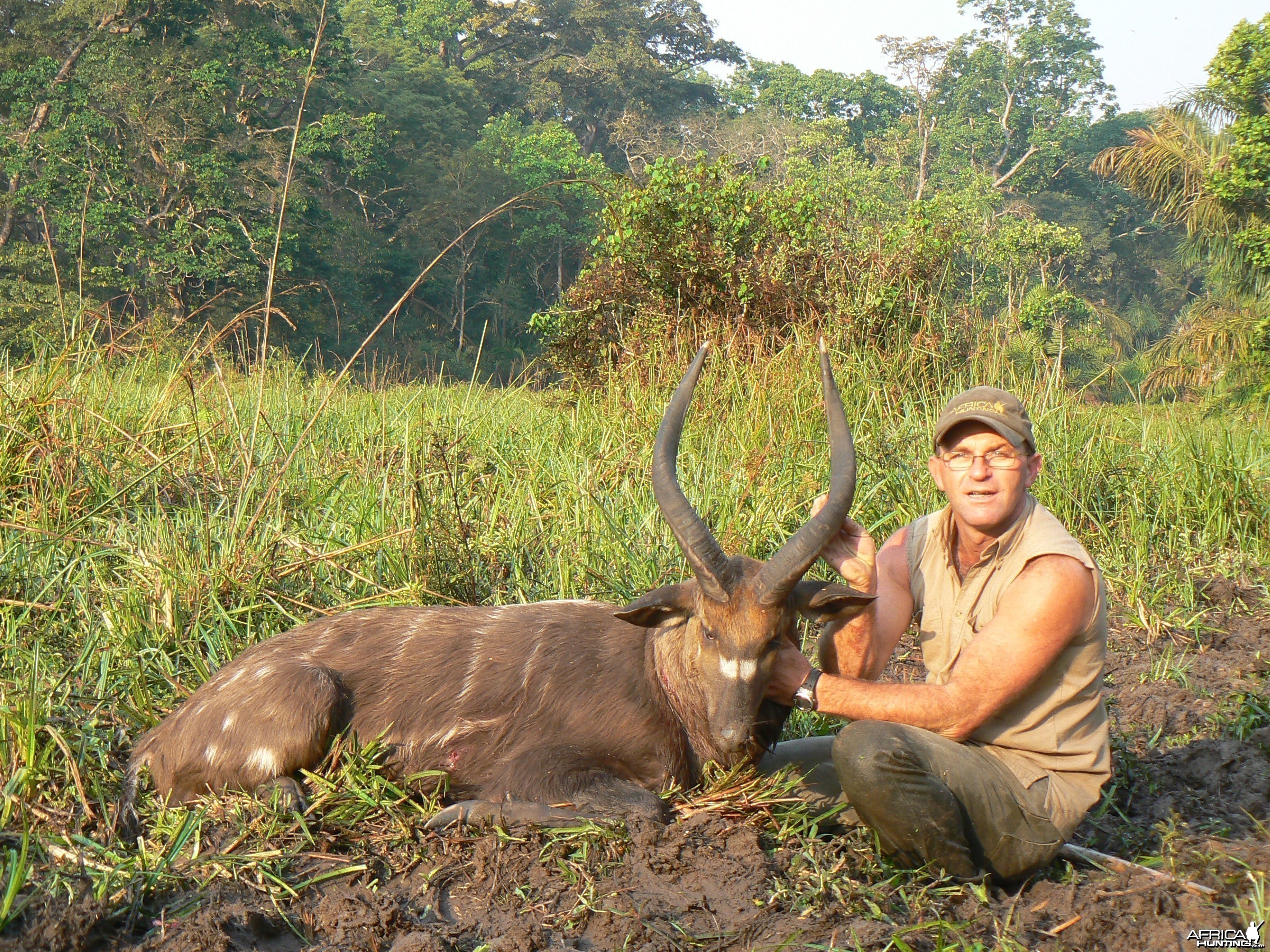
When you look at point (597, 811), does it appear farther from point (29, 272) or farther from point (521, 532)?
point (29, 272)

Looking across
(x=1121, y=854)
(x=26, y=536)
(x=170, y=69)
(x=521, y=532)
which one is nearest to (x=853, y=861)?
(x=1121, y=854)

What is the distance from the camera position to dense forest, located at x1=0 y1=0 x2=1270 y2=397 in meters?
10.1

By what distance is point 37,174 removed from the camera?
2170 centimetres

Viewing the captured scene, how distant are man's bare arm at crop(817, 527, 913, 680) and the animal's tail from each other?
8.11 feet

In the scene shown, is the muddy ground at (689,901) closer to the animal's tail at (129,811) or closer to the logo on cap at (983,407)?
the animal's tail at (129,811)

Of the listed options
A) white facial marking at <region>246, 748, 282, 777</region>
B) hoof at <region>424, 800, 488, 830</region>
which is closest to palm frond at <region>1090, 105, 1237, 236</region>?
hoof at <region>424, 800, 488, 830</region>

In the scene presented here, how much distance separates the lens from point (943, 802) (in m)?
3.47

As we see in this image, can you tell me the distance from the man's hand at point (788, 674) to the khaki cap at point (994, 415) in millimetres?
→ 887

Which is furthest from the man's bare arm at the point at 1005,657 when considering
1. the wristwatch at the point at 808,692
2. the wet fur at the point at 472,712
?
Result: the wet fur at the point at 472,712

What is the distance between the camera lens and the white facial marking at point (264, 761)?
3924mm

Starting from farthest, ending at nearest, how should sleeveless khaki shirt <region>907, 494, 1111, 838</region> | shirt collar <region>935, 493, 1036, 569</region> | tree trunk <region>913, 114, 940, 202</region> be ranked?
tree trunk <region>913, 114, 940, 202</region>
shirt collar <region>935, 493, 1036, 569</region>
sleeveless khaki shirt <region>907, 494, 1111, 838</region>

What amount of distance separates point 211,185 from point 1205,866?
2237 centimetres

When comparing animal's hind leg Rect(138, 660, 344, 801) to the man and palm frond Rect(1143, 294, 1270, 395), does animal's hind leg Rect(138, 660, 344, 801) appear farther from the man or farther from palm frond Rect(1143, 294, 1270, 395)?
palm frond Rect(1143, 294, 1270, 395)

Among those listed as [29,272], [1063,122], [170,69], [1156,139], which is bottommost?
[29,272]
